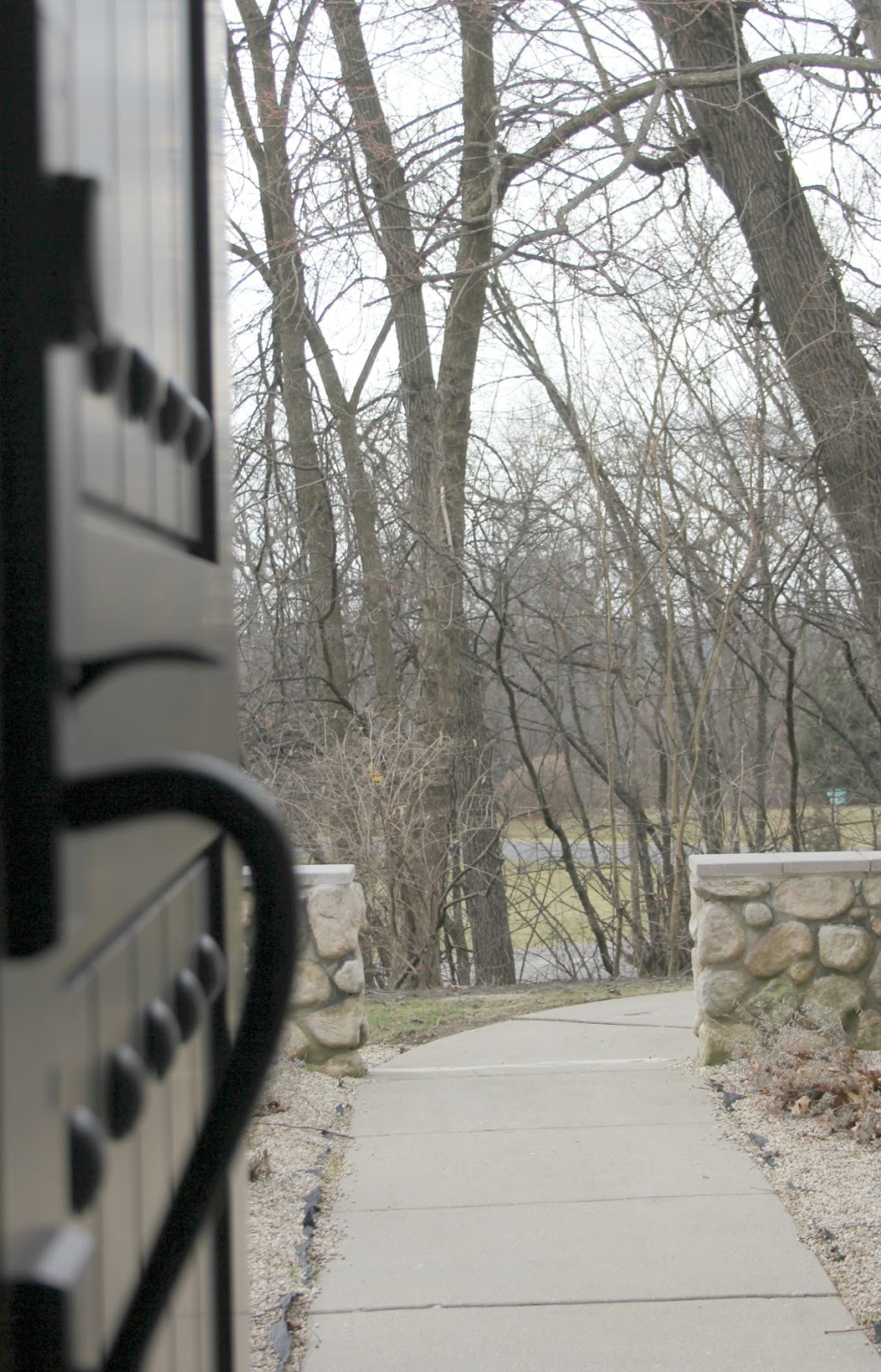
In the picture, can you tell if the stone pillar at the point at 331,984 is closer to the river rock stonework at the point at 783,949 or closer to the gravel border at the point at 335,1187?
the gravel border at the point at 335,1187

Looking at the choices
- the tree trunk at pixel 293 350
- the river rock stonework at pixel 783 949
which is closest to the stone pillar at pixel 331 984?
the river rock stonework at pixel 783 949

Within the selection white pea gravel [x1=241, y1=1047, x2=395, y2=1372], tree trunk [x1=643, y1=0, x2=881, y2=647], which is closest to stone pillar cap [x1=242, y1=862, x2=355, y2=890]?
white pea gravel [x1=241, y1=1047, x2=395, y2=1372]

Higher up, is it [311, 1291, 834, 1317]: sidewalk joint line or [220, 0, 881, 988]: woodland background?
[220, 0, 881, 988]: woodland background

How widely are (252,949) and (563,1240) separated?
3.43m

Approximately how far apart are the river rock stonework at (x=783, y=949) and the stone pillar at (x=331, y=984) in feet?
4.70

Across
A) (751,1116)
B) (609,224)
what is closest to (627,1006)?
(751,1116)

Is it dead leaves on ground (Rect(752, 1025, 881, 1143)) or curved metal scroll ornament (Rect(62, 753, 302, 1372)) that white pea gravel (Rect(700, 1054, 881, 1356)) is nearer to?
dead leaves on ground (Rect(752, 1025, 881, 1143))

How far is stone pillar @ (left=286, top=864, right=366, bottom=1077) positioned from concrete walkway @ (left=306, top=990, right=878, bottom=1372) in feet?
0.69

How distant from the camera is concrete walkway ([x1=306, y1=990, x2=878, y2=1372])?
302cm

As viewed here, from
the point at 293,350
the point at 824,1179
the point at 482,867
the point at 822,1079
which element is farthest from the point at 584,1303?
the point at 293,350

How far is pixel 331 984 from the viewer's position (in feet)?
17.5

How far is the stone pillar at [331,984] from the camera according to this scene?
17.5ft

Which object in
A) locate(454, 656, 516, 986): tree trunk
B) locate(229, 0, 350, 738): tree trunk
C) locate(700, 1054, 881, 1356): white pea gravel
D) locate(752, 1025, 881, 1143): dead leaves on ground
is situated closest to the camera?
locate(700, 1054, 881, 1356): white pea gravel

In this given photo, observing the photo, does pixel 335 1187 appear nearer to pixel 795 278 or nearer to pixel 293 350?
pixel 795 278
